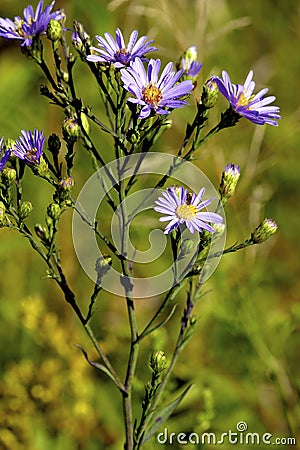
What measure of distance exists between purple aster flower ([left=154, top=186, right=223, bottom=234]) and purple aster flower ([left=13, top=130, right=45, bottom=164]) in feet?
0.86

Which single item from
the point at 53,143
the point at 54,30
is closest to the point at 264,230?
the point at 53,143

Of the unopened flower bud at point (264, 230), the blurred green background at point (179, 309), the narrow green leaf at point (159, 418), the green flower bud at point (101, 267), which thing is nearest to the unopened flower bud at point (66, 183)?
the green flower bud at point (101, 267)

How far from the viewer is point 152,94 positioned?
1.07m

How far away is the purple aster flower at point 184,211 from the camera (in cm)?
103

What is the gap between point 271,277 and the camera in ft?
7.79

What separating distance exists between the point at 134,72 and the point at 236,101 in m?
0.21

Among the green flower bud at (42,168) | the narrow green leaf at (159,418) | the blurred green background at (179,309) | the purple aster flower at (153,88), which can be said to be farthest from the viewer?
the blurred green background at (179,309)

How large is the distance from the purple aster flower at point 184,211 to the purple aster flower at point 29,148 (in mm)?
262

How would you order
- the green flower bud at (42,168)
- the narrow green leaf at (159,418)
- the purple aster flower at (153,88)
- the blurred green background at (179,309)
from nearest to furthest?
the purple aster flower at (153,88), the green flower bud at (42,168), the narrow green leaf at (159,418), the blurred green background at (179,309)

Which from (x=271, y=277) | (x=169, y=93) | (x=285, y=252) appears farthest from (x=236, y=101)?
(x=285, y=252)

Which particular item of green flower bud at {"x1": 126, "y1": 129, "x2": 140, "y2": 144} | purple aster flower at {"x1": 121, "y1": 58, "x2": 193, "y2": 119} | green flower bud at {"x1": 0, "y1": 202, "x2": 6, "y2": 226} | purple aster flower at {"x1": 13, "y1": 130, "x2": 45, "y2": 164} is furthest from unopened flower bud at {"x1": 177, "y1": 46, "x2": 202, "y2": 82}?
green flower bud at {"x1": 0, "y1": 202, "x2": 6, "y2": 226}

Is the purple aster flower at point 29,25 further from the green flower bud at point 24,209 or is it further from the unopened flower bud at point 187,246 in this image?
the unopened flower bud at point 187,246

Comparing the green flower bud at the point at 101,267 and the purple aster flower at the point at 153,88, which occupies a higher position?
the purple aster flower at the point at 153,88

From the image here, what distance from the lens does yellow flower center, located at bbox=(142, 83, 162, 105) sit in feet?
3.45
